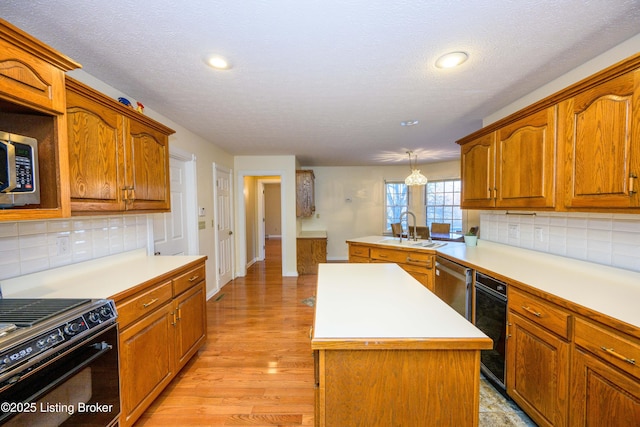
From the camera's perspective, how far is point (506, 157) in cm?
215

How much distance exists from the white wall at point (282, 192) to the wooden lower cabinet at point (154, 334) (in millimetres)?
2542

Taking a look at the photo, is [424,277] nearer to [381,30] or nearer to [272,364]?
[272,364]

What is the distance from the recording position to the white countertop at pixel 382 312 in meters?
0.96

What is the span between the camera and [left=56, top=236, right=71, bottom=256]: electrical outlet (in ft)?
5.45

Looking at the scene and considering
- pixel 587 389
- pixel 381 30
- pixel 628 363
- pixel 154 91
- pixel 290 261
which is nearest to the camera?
pixel 628 363

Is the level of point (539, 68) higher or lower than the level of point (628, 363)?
higher

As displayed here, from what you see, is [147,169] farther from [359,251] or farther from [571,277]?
[571,277]

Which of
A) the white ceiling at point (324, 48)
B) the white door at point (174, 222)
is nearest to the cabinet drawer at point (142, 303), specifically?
the white door at point (174, 222)

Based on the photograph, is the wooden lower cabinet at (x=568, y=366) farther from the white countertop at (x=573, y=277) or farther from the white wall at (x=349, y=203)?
the white wall at (x=349, y=203)

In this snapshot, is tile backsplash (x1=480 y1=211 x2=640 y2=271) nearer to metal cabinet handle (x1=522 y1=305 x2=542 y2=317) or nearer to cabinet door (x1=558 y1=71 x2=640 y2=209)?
cabinet door (x1=558 y1=71 x2=640 y2=209)

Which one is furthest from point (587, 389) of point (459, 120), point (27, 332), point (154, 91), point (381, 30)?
point (154, 91)

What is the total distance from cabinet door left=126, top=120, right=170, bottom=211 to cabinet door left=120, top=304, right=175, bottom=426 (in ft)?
2.84

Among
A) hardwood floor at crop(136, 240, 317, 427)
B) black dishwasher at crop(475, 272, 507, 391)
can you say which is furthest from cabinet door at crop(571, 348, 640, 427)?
hardwood floor at crop(136, 240, 317, 427)

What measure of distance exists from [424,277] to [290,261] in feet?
8.72
